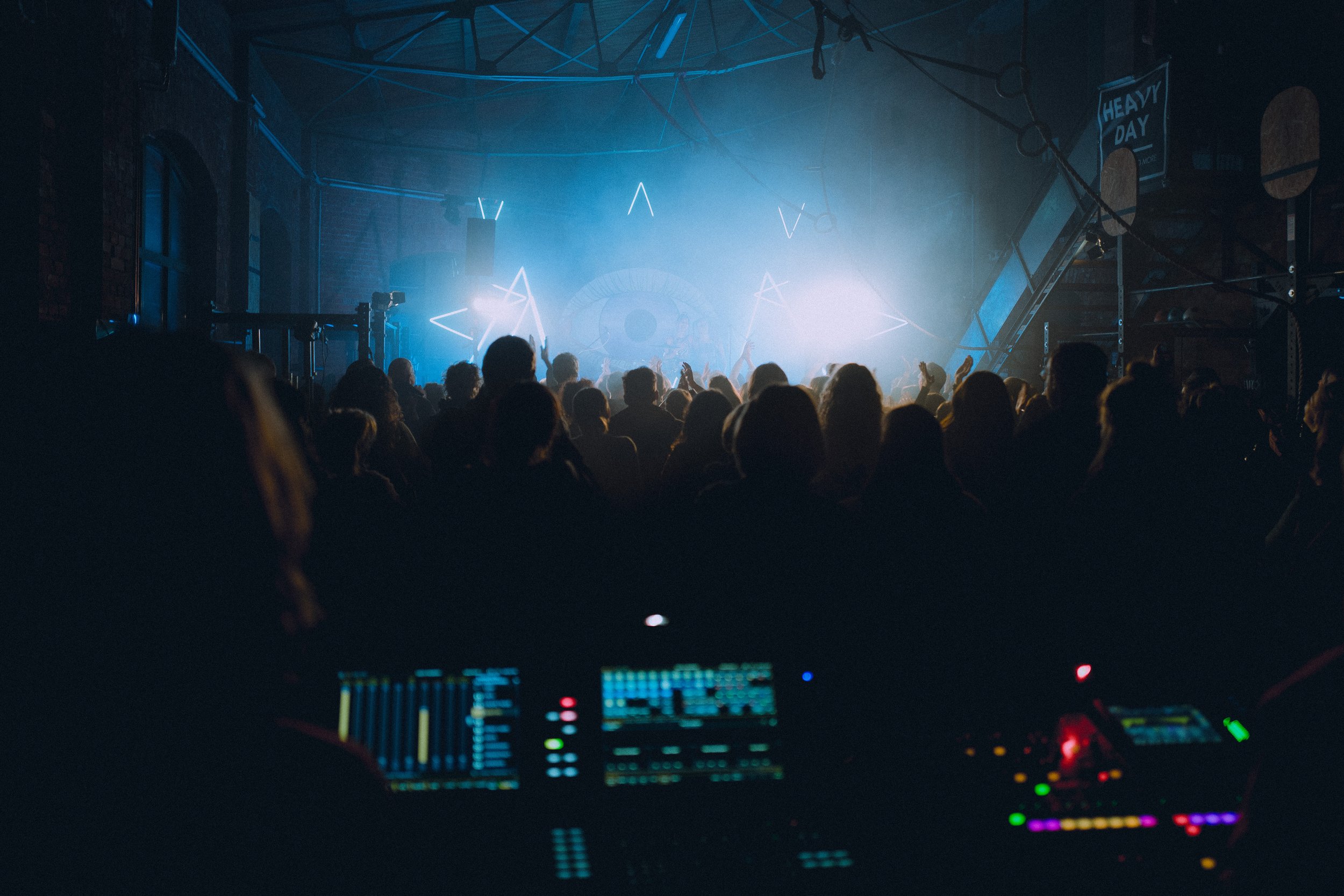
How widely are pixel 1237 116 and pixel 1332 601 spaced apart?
911 cm

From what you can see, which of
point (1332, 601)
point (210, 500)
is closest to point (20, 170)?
point (210, 500)

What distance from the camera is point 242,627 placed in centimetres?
100

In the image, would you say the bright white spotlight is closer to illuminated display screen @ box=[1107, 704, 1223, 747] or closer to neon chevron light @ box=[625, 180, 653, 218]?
neon chevron light @ box=[625, 180, 653, 218]

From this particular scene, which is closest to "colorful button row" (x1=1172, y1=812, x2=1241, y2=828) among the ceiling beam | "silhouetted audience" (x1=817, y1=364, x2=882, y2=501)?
"silhouetted audience" (x1=817, y1=364, x2=882, y2=501)

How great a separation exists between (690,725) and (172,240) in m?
9.15

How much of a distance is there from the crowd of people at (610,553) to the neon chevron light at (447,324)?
11316mm

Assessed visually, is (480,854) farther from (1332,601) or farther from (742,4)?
(742,4)

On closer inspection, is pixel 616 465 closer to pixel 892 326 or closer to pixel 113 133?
pixel 113 133

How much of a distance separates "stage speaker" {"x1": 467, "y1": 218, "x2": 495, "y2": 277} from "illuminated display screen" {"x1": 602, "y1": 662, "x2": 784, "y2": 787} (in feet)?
45.4

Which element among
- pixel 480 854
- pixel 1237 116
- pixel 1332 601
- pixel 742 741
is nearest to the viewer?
pixel 480 854

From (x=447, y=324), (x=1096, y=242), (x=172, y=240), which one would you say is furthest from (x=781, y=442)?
(x=447, y=324)

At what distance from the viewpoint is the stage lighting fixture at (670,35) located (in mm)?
12047

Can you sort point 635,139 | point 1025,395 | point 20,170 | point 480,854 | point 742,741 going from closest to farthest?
1. point 480,854
2. point 742,741
3. point 20,170
4. point 1025,395
5. point 635,139

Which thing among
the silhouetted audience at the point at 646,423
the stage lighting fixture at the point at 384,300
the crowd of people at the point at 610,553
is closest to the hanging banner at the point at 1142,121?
the crowd of people at the point at 610,553
